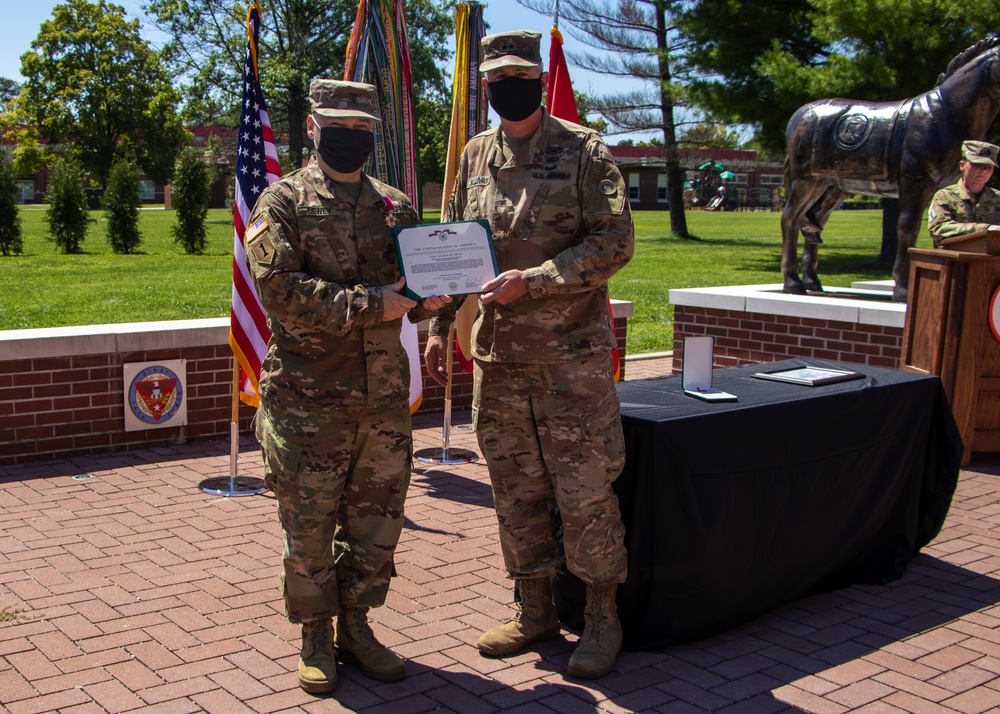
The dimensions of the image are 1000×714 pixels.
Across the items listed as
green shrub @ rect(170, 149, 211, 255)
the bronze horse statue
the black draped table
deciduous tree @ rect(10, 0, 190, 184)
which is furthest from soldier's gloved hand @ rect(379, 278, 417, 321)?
deciduous tree @ rect(10, 0, 190, 184)

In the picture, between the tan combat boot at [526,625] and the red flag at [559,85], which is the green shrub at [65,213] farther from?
the tan combat boot at [526,625]

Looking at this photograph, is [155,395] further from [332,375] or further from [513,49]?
[513,49]

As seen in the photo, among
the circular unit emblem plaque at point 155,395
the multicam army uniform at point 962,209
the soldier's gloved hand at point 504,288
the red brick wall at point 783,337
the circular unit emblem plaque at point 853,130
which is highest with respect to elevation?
Result: the circular unit emblem plaque at point 853,130

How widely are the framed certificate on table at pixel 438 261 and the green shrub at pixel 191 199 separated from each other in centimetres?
1977

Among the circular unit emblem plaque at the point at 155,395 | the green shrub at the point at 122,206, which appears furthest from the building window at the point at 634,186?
the circular unit emblem plaque at the point at 155,395

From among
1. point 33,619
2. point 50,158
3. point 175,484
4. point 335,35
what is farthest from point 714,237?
point 50,158

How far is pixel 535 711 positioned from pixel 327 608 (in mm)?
839

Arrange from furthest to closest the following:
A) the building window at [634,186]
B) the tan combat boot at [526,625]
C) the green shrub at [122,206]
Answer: the building window at [634,186] → the green shrub at [122,206] → the tan combat boot at [526,625]

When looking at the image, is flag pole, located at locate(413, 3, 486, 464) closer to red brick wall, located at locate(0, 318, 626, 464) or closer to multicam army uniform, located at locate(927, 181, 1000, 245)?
red brick wall, located at locate(0, 318, 626, 464)

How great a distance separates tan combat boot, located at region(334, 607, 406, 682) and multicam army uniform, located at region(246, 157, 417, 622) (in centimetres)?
10

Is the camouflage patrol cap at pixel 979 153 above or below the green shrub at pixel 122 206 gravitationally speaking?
above

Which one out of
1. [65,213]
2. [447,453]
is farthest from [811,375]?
[65,213]

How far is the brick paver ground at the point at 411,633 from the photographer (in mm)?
3688

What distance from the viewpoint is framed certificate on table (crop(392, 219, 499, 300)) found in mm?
3684
